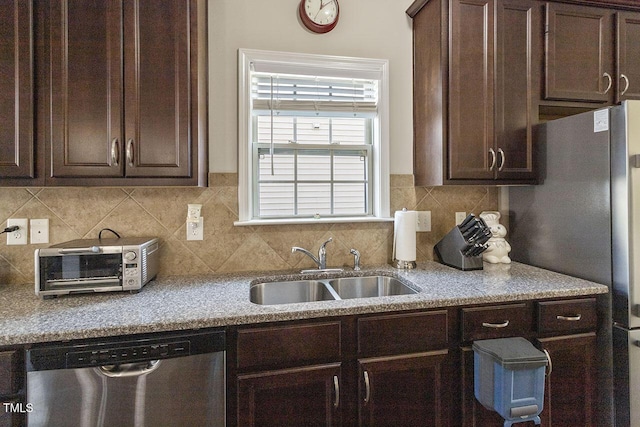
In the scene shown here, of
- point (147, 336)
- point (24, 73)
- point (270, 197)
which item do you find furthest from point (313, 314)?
point (24, 73)

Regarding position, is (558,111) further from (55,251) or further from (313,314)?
(55,251)

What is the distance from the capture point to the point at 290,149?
2023 mm

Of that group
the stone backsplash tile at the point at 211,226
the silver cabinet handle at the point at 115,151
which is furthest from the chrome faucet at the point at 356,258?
the silver cabinet handle at the point at 115,151

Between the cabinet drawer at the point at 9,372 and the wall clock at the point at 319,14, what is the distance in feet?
6.61

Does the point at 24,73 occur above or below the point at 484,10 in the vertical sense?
below

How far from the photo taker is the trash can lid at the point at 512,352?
4.09ft

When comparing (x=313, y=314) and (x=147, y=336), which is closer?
(x=147, y=336)

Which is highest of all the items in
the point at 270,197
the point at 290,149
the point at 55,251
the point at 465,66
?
the point at 465,66

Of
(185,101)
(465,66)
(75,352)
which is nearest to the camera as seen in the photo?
(75,352)

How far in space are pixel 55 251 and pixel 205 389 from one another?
865 mm

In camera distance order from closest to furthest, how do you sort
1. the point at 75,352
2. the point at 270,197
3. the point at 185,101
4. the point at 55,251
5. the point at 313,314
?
the point at 75,352, the point at 313,314, the point at 55,251, the point at 185,101, the point at 270,197

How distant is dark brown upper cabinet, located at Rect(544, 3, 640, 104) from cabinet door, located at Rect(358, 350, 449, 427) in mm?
1645

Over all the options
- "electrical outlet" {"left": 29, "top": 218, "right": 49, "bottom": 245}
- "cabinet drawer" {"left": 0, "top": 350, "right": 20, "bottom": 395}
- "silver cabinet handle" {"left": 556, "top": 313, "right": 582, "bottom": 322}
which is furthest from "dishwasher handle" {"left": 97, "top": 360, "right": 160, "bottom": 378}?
"silver cabinet handle" {"left": 556, "top": 313, "right": 582, "bottom": 322}

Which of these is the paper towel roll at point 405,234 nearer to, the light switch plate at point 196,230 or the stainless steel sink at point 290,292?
the stainless steel sink at point 290,292
